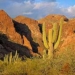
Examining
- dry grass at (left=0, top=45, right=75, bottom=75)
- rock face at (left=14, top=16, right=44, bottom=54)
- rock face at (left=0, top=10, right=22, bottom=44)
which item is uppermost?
dry grass at (left=0, top=45, right=75, bottom=75)

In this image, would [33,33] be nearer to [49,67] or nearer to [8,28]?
[8,28]

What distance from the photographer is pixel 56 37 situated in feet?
80.9

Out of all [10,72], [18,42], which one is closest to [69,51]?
[10,72]

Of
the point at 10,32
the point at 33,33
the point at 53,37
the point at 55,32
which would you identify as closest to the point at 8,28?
the point at 10,32

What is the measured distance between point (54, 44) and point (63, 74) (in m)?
8.23

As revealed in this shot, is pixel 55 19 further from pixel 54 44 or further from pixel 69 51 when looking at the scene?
pixel 69 51

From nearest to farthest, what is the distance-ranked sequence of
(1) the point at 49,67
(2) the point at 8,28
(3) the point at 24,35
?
(1) the point at 49,67 < (2) the point at 8,28 < (3) the point at 24,35

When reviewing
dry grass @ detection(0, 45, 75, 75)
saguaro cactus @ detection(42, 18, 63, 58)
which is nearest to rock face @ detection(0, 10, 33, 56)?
saguaro cactus @ detection(42, 18, 63, 58)

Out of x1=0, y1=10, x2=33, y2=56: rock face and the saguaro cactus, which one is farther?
x1=0, y1=10, x2=33, y2=56: rock face

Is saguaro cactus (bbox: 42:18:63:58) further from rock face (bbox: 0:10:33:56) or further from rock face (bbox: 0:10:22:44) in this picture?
rock face (bbox: 0:10:22:44)

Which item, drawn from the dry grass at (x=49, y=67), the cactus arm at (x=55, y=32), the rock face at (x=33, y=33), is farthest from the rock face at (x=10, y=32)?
the dry grass at (x=49, y=67)

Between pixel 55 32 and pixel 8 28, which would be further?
pixel 8 28

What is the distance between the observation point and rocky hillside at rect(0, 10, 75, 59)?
64.4 metres

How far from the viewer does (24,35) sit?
252 ft
